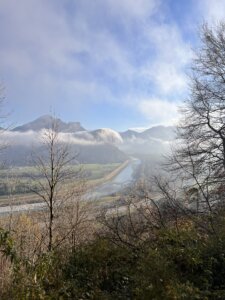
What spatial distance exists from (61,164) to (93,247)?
7758 millimetres

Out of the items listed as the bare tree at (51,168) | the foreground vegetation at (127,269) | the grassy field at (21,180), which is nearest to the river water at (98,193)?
the grassy field at (21,180)

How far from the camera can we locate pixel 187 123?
17.7m

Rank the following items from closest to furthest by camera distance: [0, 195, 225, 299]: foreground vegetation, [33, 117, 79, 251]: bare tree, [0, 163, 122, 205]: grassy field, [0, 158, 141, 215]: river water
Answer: [0, 195, 225, 299]: foreground vegetation
[33, 117, 79, 251]: bare tree
[0, 163, 122, 205]: grassy field
[0, 158, 141, 215]: river water

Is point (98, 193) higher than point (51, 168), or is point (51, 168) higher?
point (51, 168)

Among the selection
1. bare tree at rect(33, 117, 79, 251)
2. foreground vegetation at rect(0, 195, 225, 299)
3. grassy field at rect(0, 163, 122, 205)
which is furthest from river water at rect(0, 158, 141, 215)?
foreground vegetation at rect(0, 195, 225, 299)

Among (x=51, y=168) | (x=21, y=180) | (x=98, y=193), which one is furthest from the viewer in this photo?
(x=98, y=193)

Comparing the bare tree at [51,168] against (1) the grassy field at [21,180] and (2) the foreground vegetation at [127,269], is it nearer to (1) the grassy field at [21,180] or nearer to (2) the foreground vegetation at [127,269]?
(1) the grassy field at [21,180]

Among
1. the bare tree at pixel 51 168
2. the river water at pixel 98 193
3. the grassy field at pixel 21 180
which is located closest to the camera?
the bare tree at pixel 51 168

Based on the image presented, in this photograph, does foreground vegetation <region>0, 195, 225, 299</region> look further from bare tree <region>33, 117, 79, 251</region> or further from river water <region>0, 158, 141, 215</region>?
river water <region>0, 158, 141, 215</region>

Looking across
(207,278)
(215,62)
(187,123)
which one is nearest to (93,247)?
(207,278)

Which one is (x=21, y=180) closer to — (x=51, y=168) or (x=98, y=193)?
(x=51, y=168)

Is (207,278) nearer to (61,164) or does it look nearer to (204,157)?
(61,164)

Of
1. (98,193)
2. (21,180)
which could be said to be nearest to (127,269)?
(21,180)

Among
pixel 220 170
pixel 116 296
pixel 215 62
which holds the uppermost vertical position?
pixel 215 62
